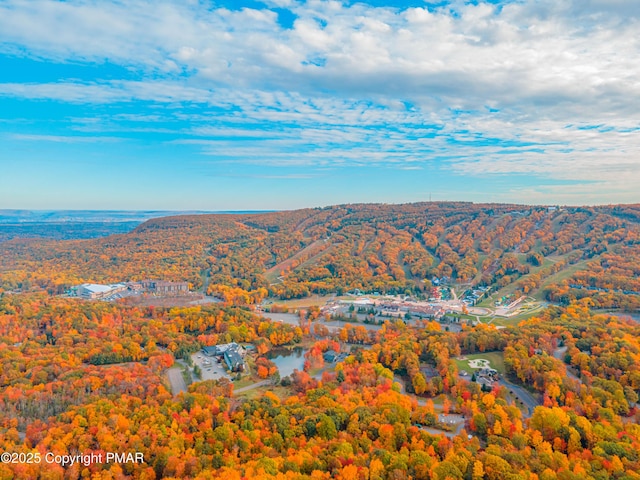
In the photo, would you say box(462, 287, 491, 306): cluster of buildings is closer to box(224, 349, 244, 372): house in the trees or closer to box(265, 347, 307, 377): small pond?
box(265, 347, 307, 377): small pond

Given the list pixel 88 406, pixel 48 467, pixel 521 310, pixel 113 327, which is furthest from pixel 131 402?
pixel 521 310

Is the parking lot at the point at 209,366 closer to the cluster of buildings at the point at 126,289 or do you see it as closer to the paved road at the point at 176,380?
the paved road at the point at 176,380

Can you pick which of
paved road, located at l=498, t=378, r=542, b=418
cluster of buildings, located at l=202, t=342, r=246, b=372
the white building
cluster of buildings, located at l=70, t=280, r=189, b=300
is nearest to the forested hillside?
cluster of buildings, located at l=70, t=280, r=189, b=300

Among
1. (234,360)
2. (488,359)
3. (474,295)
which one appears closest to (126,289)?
(234,360)

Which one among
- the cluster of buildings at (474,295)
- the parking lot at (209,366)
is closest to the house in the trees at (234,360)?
the parking lot at (209,366)

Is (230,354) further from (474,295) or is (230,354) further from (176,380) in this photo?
(474,295)
